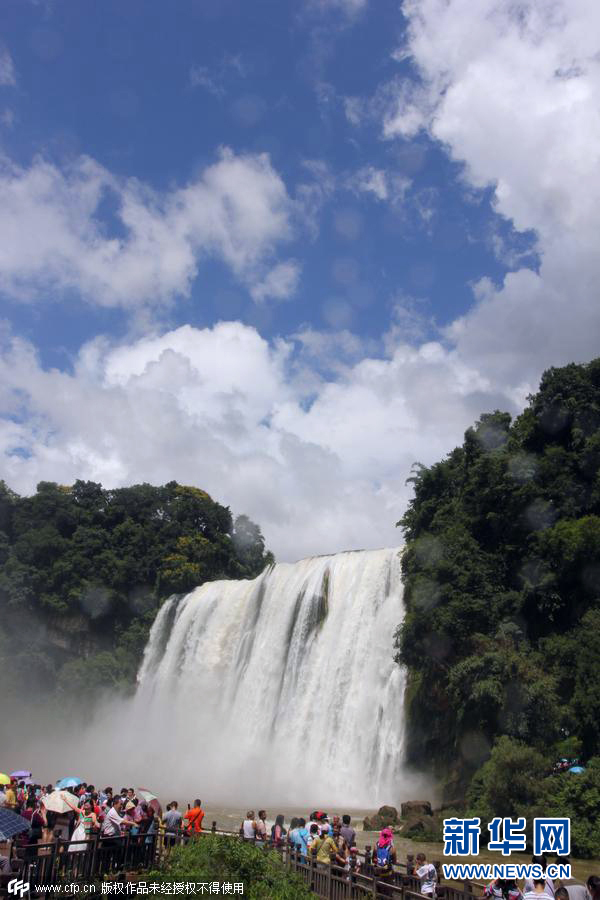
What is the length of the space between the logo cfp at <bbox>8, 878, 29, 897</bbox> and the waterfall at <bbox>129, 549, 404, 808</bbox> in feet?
53.8

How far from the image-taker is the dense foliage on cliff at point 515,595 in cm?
1845

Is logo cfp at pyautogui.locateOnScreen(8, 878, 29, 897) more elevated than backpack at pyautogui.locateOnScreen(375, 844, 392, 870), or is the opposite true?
backpack at pyautogui.locateOnScreen(375, 844, 392, 870)

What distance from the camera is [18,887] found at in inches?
300

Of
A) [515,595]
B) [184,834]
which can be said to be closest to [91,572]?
[515,595]

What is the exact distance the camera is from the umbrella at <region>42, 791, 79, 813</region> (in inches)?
398

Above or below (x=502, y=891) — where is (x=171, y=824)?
above

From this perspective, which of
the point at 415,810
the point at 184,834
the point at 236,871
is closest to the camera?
the point at 236,871

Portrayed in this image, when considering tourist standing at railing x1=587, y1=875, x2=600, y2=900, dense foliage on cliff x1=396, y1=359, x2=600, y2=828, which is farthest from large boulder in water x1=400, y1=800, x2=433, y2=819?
tourist standing at railing x1=587, y1=875, x2=600, y2=900

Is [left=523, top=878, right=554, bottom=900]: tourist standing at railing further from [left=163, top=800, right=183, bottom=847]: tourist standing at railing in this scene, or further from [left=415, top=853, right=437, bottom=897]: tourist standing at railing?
[left=163, top=800, right=183, bottom=847]: tourist standing at railing

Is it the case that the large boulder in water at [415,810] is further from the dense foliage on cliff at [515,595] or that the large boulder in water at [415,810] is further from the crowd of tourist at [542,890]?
the crowd of tourist at [542,890]

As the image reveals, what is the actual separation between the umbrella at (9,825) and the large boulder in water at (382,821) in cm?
1118

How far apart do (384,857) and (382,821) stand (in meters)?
9.55

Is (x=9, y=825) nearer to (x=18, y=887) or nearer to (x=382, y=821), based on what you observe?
(x=18, y=887)

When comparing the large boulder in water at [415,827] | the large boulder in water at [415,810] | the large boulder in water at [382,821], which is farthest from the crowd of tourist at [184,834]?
the large boulder in water at [415,810]
